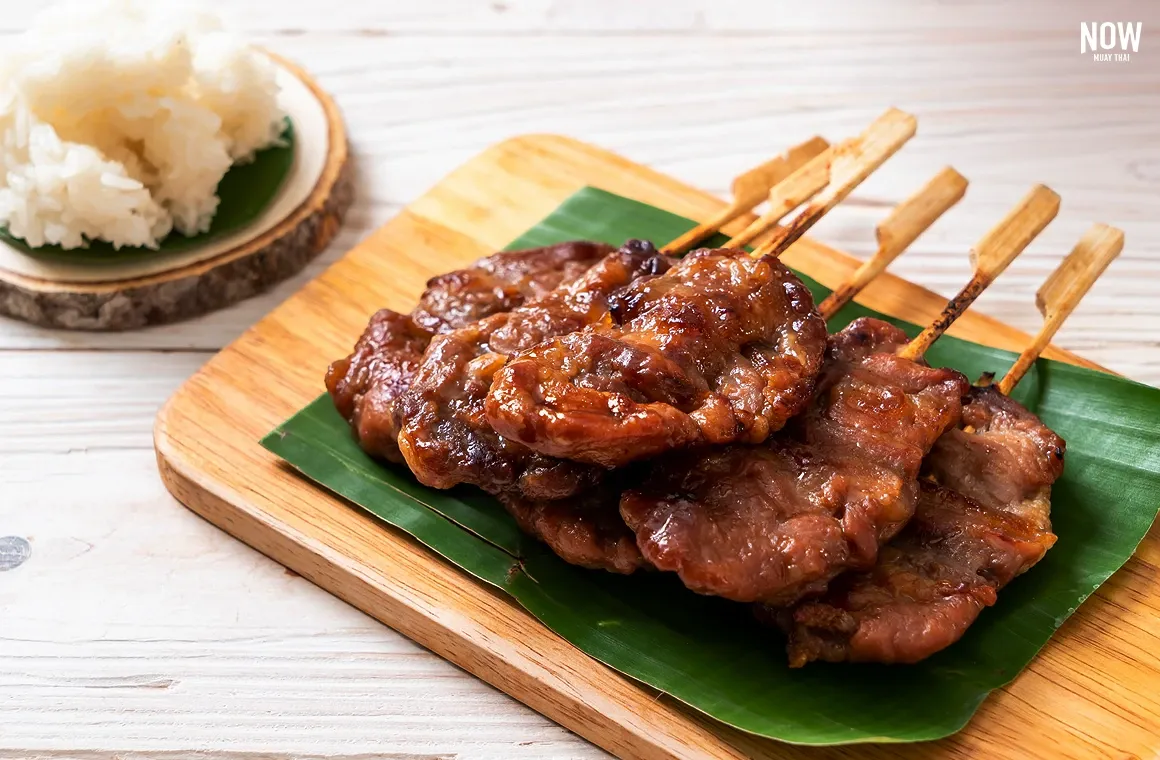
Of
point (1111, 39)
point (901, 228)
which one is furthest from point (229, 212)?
point (1111, 39)

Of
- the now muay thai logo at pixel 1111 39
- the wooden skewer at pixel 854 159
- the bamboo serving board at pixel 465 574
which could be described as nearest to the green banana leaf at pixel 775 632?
the bamboo serving board at pixel 465 574

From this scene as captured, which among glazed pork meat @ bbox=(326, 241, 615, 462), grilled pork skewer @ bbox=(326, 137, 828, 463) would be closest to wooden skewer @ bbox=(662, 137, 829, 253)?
grilled pork skewer @ bbox=(326, 137, 828, 463)

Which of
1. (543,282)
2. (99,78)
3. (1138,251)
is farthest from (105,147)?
(1138,251)

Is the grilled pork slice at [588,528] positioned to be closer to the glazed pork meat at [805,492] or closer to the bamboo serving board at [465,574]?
the glazed pork meat at [805,492]

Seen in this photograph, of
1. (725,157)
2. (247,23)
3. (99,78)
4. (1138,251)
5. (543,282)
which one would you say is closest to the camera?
(543,282)

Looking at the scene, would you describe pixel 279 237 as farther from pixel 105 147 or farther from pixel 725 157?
pixel 725 157

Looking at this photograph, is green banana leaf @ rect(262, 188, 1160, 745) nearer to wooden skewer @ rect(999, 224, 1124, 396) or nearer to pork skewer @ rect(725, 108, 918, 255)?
wooden skewer @ rect(999, 224, 1124, 396)

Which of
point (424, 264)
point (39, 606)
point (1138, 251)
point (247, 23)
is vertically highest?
point (247, 23)

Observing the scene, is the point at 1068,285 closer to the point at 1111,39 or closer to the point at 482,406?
the point at 482,406
